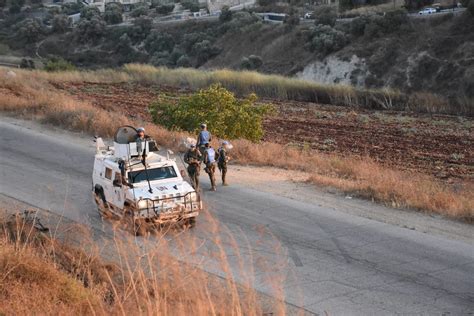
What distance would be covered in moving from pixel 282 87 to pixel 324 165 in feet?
109

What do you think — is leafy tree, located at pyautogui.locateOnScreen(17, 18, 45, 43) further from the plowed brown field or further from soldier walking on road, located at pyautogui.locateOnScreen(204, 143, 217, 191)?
soldier walking on road, located at pyautogui.locateOnScreen(204, 143, 217, 191)

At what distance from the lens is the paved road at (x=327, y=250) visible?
37.3 ft

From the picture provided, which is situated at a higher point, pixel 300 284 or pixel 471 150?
pixel 300 284

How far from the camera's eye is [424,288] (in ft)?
39.0

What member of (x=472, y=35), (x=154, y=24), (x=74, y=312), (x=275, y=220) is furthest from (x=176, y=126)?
(x=154, y=24)

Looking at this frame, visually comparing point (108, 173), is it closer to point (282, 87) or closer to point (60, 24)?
point (282, 87)

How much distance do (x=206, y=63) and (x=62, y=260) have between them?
7476 cm

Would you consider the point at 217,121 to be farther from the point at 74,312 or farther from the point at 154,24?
the point at 154,24

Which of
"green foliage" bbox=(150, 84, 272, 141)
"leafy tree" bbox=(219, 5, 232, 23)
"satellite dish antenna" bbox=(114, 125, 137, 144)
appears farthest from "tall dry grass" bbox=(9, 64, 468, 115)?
"satellite dish antenna" bbox=(114, 125, 137, 144)

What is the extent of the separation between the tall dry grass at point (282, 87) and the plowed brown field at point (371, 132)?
2.68m

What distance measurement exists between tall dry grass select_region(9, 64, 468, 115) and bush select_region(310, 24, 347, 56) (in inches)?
470

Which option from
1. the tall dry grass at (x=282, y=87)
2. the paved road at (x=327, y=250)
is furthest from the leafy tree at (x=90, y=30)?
the paved road at (x=327, y=250)

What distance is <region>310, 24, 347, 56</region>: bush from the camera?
227 feet

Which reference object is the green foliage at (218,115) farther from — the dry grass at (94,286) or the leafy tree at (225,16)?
the leafy tree at (225,16)
